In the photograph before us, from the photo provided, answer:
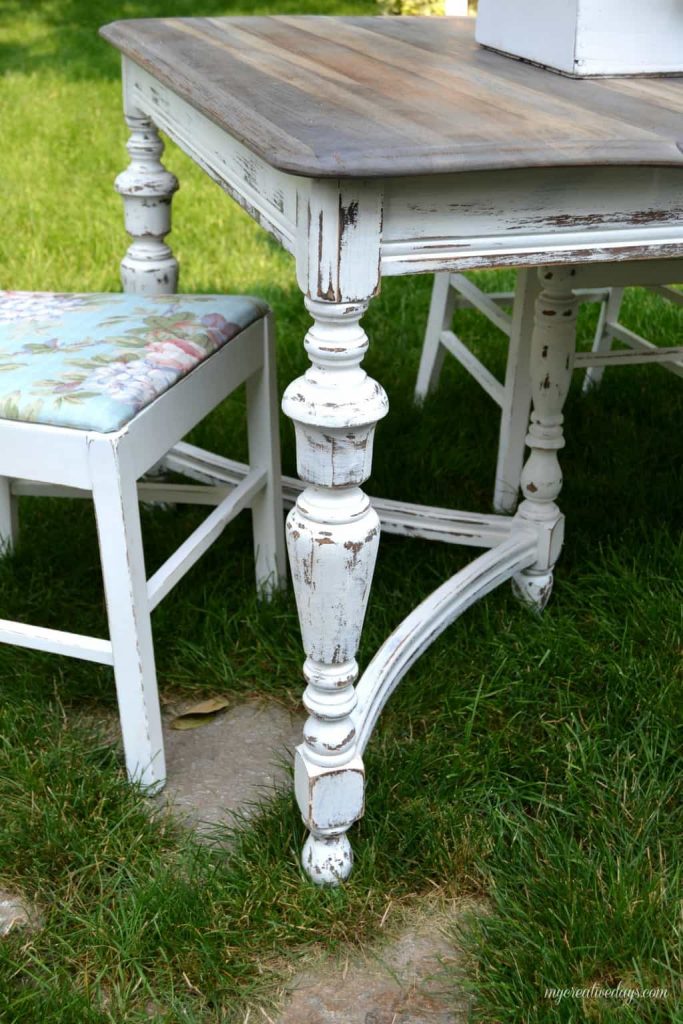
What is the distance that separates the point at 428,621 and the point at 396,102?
2.29 ft

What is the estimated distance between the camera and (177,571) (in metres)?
1.58

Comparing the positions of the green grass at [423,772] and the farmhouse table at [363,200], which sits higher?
the farmhouse table at [363,200]

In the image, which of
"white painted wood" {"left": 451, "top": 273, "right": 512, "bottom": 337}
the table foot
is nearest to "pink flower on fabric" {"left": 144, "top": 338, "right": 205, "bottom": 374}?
the table foot

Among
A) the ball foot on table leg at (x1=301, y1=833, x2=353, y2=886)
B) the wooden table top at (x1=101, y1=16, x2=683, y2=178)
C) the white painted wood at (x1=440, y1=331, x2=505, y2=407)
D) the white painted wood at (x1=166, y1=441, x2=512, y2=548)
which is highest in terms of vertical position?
the wooden table top at (x1=101, y1=16, x2=683, y2=178)

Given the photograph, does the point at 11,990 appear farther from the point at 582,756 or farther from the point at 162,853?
the point at 582,756

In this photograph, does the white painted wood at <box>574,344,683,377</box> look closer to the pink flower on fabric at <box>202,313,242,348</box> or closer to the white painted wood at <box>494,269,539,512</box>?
the white painted wood at <box>494,269,539,512</box>

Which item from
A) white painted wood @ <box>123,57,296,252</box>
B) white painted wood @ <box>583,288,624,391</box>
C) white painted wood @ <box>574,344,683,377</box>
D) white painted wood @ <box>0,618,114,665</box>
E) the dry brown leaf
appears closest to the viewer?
white painted wood @ <box>123,57,296,252</box>

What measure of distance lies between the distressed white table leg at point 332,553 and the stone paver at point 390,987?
4.6 inches

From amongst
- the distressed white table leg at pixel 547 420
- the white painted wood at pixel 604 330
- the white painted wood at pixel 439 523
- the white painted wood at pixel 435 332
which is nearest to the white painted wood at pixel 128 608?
the white painted wood at pixel 439 523

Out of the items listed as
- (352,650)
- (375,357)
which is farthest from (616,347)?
(352,650)

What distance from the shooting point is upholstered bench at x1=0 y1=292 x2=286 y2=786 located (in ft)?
4.64

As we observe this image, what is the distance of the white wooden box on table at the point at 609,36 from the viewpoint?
4.73 feet

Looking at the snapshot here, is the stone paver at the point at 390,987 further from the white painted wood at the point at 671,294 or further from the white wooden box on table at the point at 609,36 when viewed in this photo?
the white painted wood at the point at 671,294

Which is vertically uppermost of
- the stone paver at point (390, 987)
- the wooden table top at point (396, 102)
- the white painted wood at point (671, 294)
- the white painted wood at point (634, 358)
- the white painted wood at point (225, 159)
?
the wooden table top at point (396, 102)
